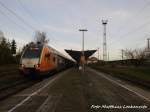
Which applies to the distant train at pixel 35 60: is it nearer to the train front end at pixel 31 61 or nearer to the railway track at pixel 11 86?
the train front end at pixel 31 61

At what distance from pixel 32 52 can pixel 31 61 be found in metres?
1.28

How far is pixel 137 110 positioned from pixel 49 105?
3373mm

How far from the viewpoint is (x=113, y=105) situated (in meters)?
10.4

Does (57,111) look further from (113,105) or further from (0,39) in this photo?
(0,39)

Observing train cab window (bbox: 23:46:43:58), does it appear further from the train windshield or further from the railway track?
the railway track

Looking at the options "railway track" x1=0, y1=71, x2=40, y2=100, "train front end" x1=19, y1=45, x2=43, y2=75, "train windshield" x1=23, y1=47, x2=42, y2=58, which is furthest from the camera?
"train windshield" x1=23, y1=47, x2=42, y2=58

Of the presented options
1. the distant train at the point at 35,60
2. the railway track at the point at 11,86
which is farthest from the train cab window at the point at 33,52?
the railway track at the point at 11,86

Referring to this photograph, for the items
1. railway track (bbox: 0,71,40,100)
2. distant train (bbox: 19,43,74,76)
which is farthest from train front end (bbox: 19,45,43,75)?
railway track (bbox: 0,71,40,100)

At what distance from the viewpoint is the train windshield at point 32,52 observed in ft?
85.5

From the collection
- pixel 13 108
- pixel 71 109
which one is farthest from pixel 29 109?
pixel 71 109

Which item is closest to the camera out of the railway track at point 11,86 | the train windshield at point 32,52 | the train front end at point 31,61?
the railway track at point 11,86

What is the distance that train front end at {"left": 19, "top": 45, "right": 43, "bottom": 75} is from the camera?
82.6 ft

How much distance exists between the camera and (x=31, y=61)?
2555cm

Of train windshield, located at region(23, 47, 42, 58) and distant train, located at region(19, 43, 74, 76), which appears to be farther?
train windshield, located at region(23, 47, 42, 58)
